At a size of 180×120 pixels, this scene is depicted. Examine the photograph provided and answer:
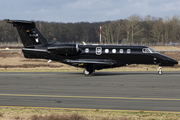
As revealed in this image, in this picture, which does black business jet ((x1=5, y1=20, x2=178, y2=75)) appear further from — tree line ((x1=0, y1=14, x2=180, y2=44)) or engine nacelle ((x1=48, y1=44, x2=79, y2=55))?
tree line ((x1=0, y1=14, x2=180, y2=44))

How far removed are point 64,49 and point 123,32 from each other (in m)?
95.5

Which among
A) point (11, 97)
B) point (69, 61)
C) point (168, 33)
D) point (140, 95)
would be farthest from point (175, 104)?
point (168, 33)

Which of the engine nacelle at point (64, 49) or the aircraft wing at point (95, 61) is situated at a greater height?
the engine nacelle at point (64, 49)

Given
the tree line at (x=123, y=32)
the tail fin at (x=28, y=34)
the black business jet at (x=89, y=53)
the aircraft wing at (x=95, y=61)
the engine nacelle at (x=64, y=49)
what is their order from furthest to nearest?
the tree line at (x=123, y=32)
the tail fin at (x=28, y=34)
the black business jet at (x=89, y=53)
the engine nacelle at (x=64, y=49)
the aircraft wing at (x=95, y=61)

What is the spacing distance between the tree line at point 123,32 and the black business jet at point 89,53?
78731 mm

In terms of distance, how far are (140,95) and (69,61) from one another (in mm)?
12434

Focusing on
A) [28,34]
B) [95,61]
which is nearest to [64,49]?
[95,61]

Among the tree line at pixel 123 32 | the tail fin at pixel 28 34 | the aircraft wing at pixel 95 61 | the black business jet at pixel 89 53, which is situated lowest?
the aircraft wing at pixel 95 61

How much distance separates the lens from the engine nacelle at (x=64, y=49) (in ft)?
86.3

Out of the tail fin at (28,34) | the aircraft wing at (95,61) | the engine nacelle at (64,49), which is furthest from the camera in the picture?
the tail fin at (28,34)

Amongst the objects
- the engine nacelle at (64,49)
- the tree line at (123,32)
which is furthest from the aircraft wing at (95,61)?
the tree line at (123,32)

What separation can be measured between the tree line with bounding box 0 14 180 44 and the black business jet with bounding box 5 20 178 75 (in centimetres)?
7873

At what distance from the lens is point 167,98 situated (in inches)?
542

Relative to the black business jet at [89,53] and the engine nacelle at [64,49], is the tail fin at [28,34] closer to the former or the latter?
the black business jet at [89,53]
